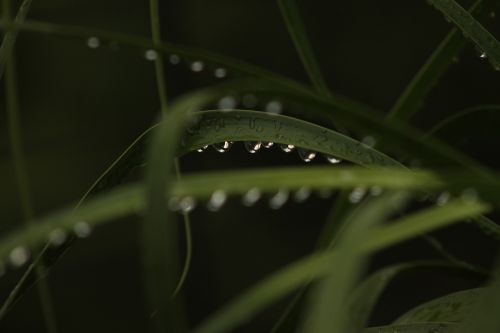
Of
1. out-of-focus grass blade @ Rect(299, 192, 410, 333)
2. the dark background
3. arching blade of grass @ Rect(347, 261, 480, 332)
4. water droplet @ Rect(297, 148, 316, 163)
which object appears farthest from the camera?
the dark background

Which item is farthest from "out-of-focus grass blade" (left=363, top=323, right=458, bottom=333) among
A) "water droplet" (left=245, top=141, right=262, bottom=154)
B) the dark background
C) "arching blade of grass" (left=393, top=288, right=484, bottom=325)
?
the dark background

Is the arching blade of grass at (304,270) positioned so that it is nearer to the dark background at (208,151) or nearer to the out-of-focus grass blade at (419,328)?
the out-of-focus grass blade at (419,328)

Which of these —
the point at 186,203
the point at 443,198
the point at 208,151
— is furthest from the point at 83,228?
the point at 208,151

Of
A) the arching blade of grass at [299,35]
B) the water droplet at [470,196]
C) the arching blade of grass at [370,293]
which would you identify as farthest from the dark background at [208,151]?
the water droplet at [470,196]

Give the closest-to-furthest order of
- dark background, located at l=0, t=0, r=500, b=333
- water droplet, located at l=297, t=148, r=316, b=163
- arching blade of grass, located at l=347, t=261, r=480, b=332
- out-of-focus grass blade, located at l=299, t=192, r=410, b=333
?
out-of-focus grass blade, located at l=299, t=192, r=410, b=333, arching blade of grass, located at l=347, t=261, r=480, b=332, water droplet, located at l=297, t=148, r=316, b=163, dark background, located at l=0, t=0, r=500, b=333

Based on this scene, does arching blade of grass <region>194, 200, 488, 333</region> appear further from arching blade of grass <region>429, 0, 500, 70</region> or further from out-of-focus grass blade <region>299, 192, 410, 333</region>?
arching blade of grass <region>429, 0, 500, 70</region>

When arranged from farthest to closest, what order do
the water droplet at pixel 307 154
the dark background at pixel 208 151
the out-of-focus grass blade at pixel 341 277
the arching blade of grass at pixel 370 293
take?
the dark background at pixel 208 151, the water droplet at pixel 307 154, the arching blade of grass at pixel 370 293, the out-of-focus grass blade at pixel 341 277

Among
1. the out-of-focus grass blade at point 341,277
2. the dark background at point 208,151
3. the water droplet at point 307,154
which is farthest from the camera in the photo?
the dark background at point 208,151

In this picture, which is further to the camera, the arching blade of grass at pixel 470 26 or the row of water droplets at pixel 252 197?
the arching blade of grass at pixel 470 26
